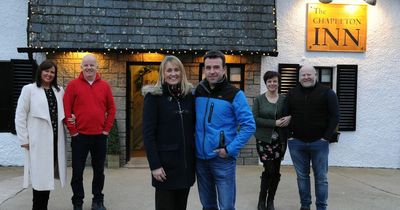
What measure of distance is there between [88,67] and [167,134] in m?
1.81

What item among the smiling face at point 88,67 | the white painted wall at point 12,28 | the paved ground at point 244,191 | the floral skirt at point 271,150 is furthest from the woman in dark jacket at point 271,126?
the white painted wall at point 12,28

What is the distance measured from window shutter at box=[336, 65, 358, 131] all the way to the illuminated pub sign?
0.43 meters

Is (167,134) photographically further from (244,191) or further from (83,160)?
(244,191)

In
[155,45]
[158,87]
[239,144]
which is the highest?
[155,45]

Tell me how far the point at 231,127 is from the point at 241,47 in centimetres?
426

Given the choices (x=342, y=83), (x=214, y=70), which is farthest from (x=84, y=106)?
(x=342, y=83)

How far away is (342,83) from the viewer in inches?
326

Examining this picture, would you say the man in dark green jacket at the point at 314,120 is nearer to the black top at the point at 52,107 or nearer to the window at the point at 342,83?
the black top at the point at 52,107

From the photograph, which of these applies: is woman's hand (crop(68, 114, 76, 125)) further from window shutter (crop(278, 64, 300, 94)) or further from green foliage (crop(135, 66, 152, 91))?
window shutter (crop(278, 64, 300, 94))

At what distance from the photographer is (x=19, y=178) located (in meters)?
6.78

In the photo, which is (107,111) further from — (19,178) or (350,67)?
(350,67)

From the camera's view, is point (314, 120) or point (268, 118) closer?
point (314, 120)

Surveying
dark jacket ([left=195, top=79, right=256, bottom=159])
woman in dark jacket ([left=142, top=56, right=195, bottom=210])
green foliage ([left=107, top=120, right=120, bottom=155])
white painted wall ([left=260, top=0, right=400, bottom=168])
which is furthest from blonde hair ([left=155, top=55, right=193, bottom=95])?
white painted wall ([left=260, top=0, right=400, bottom=168])

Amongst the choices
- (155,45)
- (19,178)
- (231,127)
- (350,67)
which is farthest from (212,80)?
(350,67)
